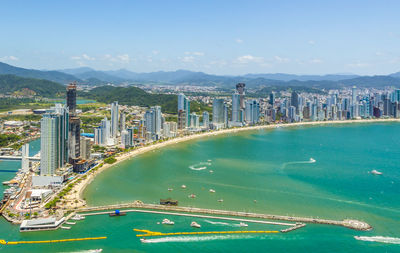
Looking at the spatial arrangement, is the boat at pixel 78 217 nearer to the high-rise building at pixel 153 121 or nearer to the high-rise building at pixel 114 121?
the high-rise building at pixel 114 121

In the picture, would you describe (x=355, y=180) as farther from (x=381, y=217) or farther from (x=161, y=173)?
(x=161, y=173)

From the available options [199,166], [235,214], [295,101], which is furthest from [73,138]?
[295,101]

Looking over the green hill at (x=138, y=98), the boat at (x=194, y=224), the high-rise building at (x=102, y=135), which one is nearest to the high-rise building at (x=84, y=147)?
the high-rise building at (x=102, y=135)

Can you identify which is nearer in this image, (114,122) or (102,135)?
(102,135)

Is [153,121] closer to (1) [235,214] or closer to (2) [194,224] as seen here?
(1) [235,214]

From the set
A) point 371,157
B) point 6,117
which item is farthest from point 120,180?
point 6,117

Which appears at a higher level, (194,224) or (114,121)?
(114,121)

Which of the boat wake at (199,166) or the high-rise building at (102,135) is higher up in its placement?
the high-rise building at (102,135)
